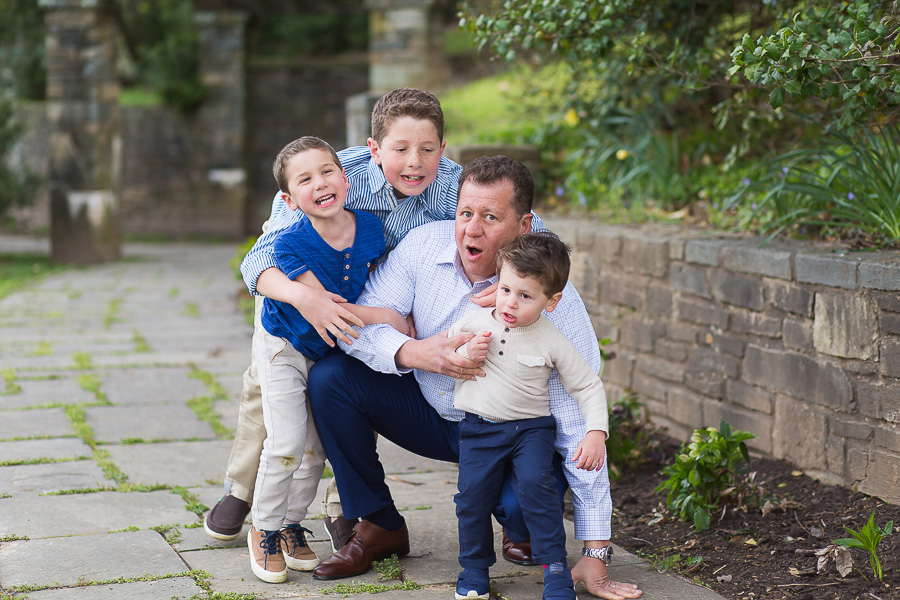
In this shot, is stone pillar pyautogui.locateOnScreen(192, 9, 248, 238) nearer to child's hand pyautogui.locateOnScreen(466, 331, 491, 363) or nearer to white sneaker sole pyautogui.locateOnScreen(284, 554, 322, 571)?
white sneaker sole pyautogui.locateOnScreen(284, 554, 322, 571)

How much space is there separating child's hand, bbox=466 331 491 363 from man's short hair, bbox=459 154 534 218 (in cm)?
39

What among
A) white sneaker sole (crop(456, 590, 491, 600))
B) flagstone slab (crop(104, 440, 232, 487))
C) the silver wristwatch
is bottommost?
flagstone slab (crop(104, 440, 232, 487))

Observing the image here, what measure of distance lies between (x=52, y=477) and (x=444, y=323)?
5.89 ft

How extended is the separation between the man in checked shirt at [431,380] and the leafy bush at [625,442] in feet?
3.36

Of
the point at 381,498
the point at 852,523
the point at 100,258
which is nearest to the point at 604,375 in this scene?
the point at 852,523

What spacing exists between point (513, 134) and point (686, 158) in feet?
6.28

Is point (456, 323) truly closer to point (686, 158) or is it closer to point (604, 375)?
point (604, 375)

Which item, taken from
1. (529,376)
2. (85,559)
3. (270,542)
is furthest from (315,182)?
(85,559)

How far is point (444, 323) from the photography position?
2871mm

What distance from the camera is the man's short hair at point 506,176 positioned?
2711mm

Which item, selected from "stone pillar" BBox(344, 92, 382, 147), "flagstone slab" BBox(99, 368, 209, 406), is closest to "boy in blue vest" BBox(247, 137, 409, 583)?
"flagstone slab" BBox(99, 368, 209, 406)

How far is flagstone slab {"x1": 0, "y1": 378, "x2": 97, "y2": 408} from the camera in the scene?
4.74 metres

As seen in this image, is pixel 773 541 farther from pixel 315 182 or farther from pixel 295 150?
pixel 295 150

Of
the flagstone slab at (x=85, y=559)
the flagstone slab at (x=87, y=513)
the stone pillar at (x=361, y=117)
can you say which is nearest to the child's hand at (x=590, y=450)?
the flagstone slab at (x=85, y=559)
